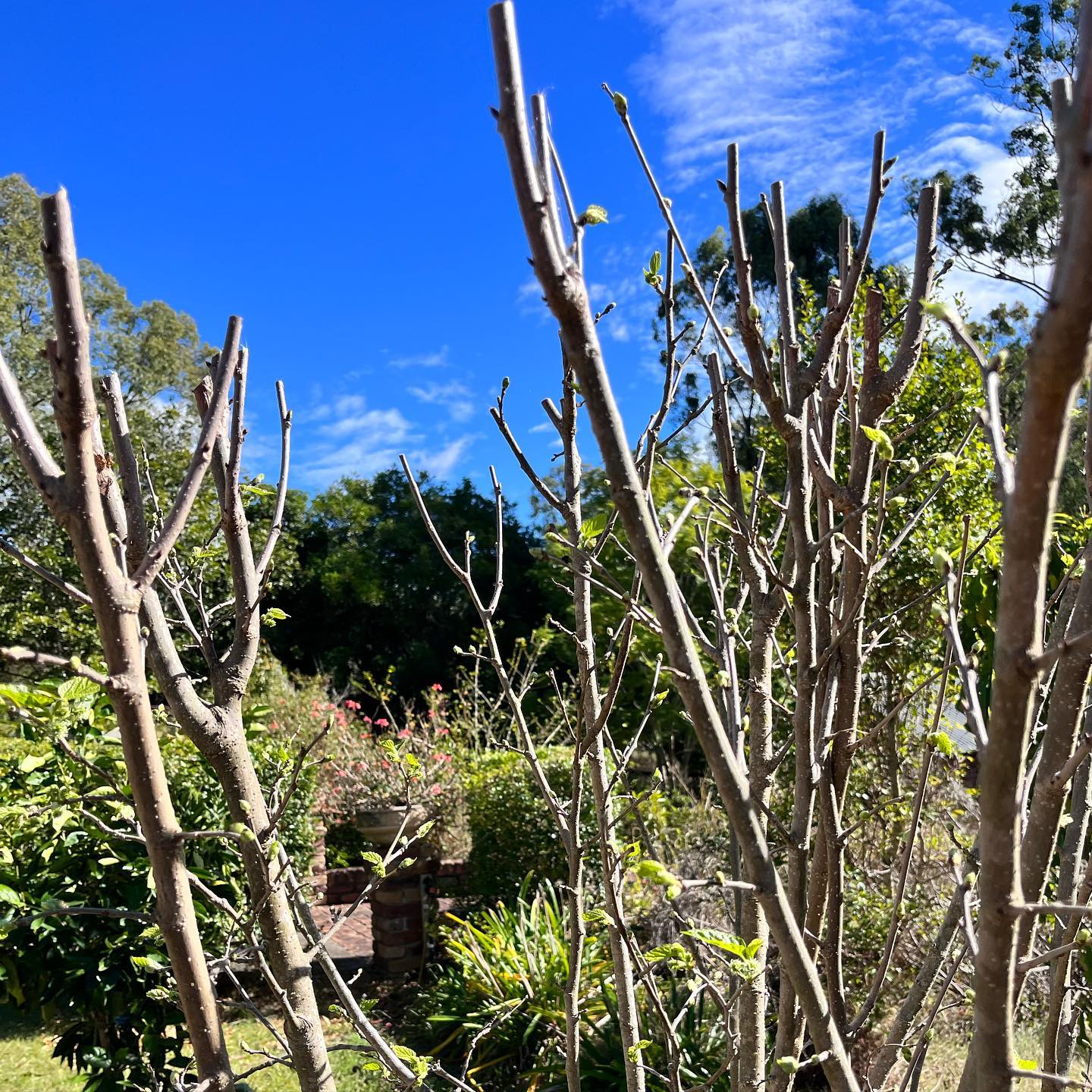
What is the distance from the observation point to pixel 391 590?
16172 mm

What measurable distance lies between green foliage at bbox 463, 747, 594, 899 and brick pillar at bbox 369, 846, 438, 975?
409 millimetres

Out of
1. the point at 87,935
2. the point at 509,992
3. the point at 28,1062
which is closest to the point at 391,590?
the point at 28,1062

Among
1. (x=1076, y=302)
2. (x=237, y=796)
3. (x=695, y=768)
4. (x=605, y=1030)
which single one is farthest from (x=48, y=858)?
(x=695, y=768)

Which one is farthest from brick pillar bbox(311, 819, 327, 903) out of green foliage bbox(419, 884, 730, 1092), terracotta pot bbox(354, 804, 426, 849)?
green foliage bbox(419, 884, 730, 1092)

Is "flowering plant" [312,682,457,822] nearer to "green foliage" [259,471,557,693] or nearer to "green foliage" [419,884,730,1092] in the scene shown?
"green foliage" [419,884,730,1092]

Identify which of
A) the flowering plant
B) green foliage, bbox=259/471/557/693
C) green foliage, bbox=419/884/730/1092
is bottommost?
green foliage, bbox=419/884/730/1092

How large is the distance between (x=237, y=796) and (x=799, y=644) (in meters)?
0.79

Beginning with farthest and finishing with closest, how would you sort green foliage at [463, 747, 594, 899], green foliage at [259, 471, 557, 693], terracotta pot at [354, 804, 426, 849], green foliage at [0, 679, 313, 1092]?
green foliage at [259, 471, 557, 693] → terracotta pot at [354, 804, 426, 849] → green foliage at [463, 747, 594, 899] → green foliage at [0, 679, 313, 1092]

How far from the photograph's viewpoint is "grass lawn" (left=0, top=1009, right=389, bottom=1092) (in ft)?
15.5

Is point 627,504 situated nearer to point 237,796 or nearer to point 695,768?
point 237,796

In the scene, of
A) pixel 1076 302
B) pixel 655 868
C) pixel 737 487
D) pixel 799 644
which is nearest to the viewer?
pixel 1076 302

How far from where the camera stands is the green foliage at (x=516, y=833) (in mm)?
6223

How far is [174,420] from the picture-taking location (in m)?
16.6

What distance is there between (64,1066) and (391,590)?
37.6 ft
